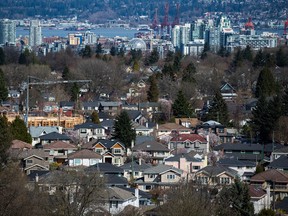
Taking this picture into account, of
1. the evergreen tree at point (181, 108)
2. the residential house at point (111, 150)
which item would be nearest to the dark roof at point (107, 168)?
the residential house at point (111, 150)

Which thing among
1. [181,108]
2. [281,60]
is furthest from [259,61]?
[181,108]

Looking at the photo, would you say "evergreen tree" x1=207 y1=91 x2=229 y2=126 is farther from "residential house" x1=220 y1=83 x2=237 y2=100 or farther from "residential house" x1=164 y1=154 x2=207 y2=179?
"residential house" x1=220 y1=83 x2=237 y2=100

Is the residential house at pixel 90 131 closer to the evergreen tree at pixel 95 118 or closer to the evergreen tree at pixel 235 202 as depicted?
the evergreen tree at pixel 95 118

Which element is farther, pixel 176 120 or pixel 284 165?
pixel 176 120

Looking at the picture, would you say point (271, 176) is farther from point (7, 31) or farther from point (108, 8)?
point (108, 8)

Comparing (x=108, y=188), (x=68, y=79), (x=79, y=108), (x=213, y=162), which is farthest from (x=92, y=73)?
(x=108, y=188)

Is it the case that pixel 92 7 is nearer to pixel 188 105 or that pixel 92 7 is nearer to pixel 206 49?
pixel 206 49

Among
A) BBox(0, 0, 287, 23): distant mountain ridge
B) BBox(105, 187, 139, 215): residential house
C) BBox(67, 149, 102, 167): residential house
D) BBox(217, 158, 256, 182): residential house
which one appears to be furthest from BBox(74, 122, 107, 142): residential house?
BBox(0, 0, 287, 23): distant mountain ridge
